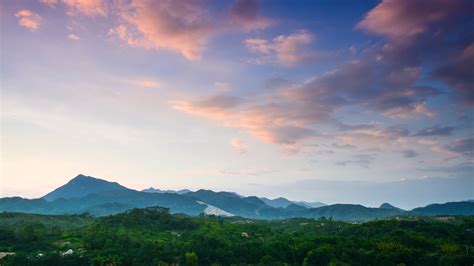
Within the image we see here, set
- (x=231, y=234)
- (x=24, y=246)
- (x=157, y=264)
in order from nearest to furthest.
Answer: (x=157, y=264) < (x=24, y=246) < (x=231, y=234)

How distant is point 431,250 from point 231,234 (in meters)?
43.4

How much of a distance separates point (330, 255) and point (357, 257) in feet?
14.1

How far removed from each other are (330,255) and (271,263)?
9961 millimetres

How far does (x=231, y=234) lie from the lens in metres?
88.8

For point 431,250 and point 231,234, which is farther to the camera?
point 231,234

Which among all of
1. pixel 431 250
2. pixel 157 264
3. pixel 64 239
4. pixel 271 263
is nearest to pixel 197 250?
pixel 157 264

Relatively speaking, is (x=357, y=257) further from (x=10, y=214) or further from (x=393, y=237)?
(x=10, y=214)

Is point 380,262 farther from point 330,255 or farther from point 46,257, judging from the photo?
point 46,257

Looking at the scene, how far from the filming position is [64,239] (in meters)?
79.4

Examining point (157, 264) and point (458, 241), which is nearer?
point (157, 264)

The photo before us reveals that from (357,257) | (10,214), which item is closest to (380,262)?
(357,257)

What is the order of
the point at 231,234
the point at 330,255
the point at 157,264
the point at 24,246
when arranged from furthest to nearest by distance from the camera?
the point at 231,234 < the point at 24,246 < the point at 330,255 < the point at 157,264

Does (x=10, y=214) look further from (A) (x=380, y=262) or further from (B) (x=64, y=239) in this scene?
(A) (x=380, y=262)

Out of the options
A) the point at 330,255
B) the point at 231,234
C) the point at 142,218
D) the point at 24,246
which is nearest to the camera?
the point at 330,255
